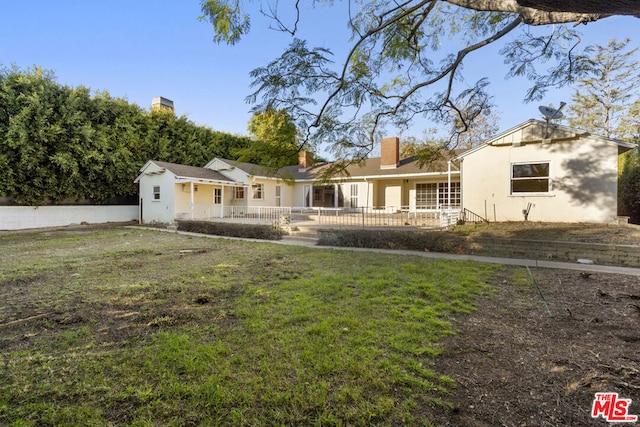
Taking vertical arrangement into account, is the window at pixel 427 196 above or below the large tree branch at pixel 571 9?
below

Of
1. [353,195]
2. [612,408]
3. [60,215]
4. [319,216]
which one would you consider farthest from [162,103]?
[612,408]

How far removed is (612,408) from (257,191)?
19.6 m

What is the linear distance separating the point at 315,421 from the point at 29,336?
135 inches

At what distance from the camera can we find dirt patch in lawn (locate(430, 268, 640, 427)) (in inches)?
80.7

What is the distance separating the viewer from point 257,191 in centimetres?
2033

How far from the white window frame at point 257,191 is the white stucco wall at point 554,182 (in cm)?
1284

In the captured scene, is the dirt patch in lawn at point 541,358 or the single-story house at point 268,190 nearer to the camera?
the dirt patch in lawn at point 541,358

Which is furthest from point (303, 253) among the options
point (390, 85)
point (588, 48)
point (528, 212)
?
point (528, 212)

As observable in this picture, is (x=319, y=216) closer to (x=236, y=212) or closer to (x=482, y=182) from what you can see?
(x=236, y=212)

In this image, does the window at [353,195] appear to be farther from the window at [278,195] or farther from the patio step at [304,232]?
the patio step at [304,232]

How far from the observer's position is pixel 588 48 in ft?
18.6

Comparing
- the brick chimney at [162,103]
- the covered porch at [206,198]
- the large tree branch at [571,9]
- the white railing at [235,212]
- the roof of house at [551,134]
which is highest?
the brick chimney at [162,103]

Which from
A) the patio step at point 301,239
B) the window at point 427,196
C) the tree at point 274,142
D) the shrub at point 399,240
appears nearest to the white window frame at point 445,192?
the window at point 427,196

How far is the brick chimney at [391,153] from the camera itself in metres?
18.5
